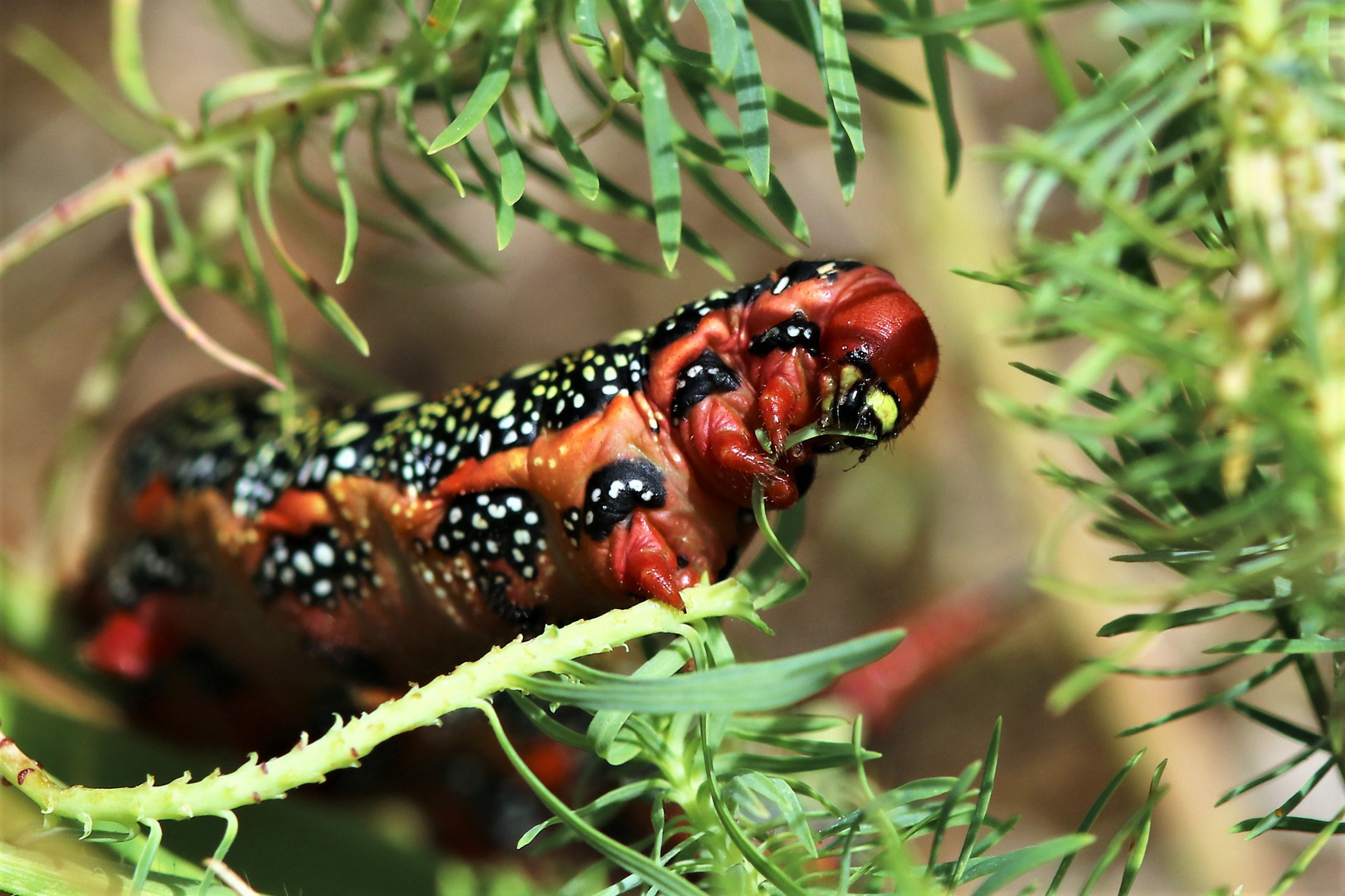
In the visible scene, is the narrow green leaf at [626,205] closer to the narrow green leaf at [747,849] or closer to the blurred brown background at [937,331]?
the narrow green leaf at [747,849]

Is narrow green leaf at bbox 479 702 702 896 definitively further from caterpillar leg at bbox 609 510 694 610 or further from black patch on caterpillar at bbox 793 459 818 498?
black patch on caterpillar at bbox 793 459 818 498

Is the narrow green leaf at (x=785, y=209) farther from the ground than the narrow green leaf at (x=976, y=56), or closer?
closer

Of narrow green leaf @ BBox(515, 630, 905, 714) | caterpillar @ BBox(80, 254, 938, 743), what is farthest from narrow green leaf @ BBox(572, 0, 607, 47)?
narrow green leaf @ BBox(515, 630, 905, 714)

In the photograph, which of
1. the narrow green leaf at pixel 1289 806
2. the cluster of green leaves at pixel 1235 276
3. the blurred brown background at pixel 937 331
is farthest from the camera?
the blurred brown background at pixel 937 331

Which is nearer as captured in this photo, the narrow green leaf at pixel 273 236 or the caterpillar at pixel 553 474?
the caterpillar at pixel 553 474

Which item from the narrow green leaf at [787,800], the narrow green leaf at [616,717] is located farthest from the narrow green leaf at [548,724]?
the narrow green leaf at [787,800]

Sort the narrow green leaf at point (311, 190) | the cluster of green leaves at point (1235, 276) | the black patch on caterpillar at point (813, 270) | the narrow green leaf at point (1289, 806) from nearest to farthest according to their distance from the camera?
the cluster of green leaves at point (1235, 276)
the narrow green leaf at point (1289, 806)
the black patch on caterpillar at point (813, 270)
the narrow green leaf at point (311, 190)

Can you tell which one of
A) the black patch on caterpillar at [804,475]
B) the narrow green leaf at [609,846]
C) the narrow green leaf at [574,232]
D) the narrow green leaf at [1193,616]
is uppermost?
the narrow green leaf at [574,232]

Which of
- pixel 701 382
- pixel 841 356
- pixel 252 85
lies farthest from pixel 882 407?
pixel 252 85

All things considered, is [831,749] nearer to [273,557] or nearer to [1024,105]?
[273,557]
